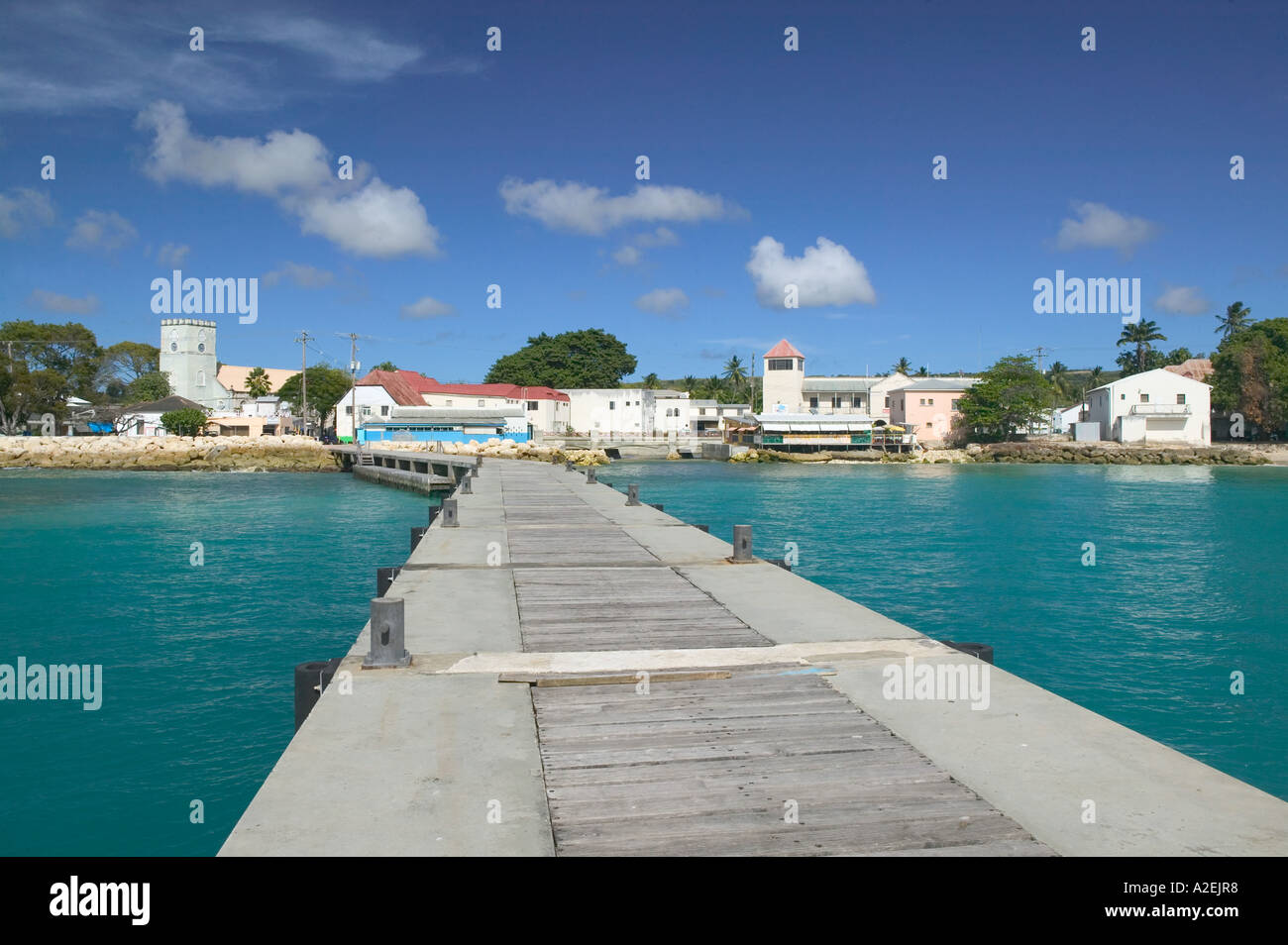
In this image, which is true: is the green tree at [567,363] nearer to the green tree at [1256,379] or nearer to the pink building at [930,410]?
the pink building at [930,410]

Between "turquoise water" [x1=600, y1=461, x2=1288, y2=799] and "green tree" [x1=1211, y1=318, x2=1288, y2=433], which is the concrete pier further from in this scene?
"green tree" [x1=1211, y1=318, x2=1288, y2=433]

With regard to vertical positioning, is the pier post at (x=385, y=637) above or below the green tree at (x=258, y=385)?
below

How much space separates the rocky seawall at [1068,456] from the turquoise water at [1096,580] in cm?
2765

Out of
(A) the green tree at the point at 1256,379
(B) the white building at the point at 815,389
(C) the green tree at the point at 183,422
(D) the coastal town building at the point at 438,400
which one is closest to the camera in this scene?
(C) the green tree at the point at 183,422

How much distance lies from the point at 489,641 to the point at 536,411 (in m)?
82.8

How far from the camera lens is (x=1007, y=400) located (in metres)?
88.4

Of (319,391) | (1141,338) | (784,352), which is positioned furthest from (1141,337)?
(319,391)

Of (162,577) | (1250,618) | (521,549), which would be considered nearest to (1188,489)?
(1250,618)

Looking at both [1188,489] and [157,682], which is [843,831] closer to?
[157,682]

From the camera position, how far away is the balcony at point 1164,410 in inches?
3275

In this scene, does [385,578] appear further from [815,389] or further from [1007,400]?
[815,389]

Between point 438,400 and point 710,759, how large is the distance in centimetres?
8517

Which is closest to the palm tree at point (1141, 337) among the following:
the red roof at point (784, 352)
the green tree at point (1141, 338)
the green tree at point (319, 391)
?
the green tree at point (1141, 338)

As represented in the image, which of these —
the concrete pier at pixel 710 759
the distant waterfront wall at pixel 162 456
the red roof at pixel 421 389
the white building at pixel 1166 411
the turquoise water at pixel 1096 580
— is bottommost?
the turquoise water at pixel 1096 580
